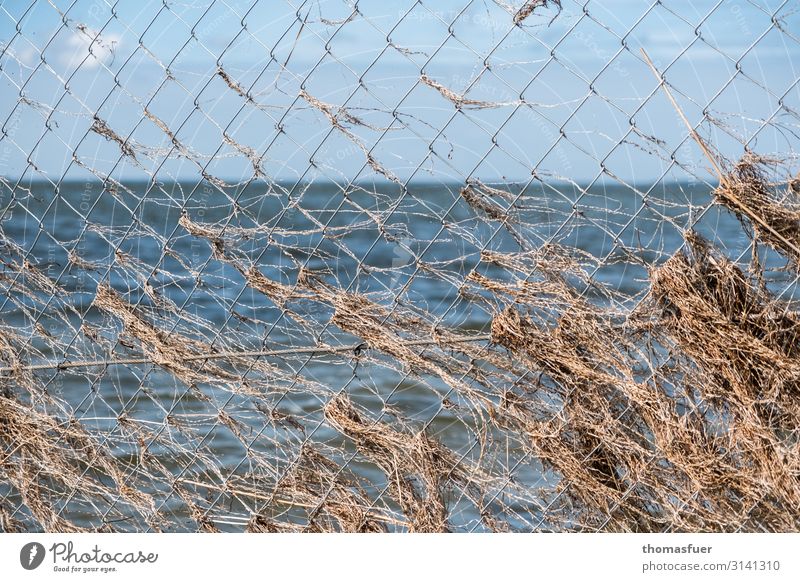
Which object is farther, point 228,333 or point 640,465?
point 228,333

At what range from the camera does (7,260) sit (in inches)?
127

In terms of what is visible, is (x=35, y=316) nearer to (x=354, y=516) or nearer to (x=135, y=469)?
(x=135, y=469)

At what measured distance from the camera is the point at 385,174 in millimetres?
2602

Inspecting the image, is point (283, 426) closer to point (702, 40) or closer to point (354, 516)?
point (354, 516)

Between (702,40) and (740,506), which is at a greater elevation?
(702,40)

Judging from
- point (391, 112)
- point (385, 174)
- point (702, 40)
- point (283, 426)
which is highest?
point (702, 40)

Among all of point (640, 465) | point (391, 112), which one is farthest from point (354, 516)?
point (391, 112)

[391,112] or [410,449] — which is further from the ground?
[391,112]

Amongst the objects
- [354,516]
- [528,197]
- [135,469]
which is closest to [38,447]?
[135,469]

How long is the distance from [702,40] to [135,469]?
2102mm
